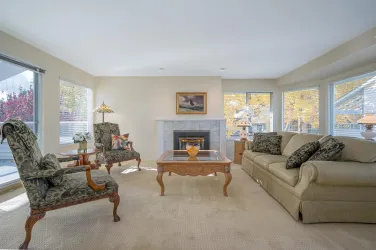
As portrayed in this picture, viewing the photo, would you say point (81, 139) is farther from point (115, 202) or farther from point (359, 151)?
point (359, 151)

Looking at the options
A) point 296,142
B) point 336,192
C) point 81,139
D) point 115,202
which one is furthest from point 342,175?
point 81,139

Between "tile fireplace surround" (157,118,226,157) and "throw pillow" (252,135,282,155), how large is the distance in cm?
146

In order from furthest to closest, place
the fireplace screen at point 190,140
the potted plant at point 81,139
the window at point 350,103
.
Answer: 1. the fireplace screen at point 190,140
2. the window at point 350,103
3. the potted plant at point 81,139

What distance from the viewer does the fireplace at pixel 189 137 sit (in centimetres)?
560

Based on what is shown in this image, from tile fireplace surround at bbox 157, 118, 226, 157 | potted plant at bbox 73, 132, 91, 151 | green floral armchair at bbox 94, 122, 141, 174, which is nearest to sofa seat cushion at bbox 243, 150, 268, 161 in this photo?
A: tile fireplace surround at bbox 157, 118, 226, 157

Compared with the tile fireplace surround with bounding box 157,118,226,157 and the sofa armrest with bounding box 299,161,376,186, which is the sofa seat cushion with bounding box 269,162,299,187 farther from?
the tile fireplace surround with bounding box 157,118,226,157

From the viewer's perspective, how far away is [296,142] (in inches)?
143

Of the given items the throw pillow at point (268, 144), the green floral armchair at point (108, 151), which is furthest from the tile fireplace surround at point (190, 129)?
the throw pillow at point (268, 144)

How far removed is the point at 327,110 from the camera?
473 centimetres

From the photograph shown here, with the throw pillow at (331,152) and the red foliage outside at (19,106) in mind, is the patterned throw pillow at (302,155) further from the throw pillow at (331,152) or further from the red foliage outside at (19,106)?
the red foliage outside at (19,106)

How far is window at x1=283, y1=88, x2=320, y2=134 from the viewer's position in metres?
5.16

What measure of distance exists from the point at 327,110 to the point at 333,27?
Answer: 255 cm

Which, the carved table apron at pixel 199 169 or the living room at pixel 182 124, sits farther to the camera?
the carved table apron at pixel 199 169

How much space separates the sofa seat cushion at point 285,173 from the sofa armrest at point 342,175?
0.24 metres
